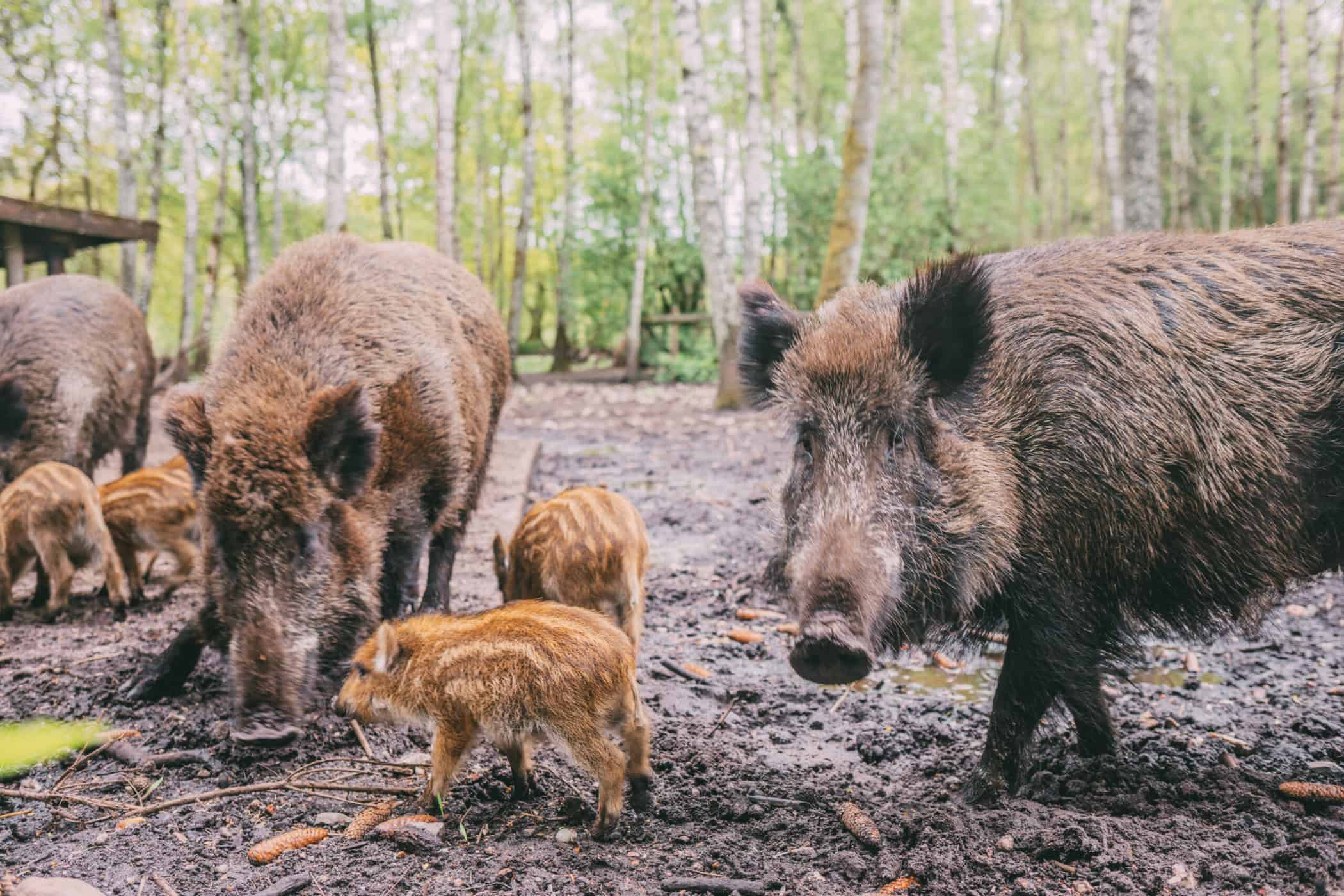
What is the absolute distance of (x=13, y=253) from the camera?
8.81 metres

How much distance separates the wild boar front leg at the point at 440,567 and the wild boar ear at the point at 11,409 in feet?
10.8

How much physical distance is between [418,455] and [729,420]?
31.0 feet

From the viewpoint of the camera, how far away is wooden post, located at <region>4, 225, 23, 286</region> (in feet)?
28.7

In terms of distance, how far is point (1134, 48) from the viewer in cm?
1030

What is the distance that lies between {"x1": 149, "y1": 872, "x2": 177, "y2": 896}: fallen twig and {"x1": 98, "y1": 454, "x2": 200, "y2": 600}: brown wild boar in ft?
9.68

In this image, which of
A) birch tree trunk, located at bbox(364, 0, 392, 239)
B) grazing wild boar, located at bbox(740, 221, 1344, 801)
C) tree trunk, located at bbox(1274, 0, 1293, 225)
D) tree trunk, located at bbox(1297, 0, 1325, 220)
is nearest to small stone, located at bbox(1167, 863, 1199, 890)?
grazing wild boar, located at bbox(740, 221, 1344, 801)

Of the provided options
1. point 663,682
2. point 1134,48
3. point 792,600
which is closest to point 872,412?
point 792,600

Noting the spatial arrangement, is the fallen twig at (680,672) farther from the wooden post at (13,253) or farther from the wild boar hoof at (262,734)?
the wooden post at (13,253)

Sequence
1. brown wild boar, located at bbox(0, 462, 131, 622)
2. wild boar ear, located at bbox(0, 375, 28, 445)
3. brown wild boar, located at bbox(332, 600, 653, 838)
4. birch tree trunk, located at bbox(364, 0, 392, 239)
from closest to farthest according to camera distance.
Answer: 1. brown wild boar, located at bbox(332, 600, 653, 838)
2. brown wild boar, located at bbox(0, 462, 131, 622)
3. wild boar ear, located at bbox(0, 375, 28, 445)
4. birch tree trunk, located at bbox(364, 0, 392, 239)

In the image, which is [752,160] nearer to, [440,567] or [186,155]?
[186,155]

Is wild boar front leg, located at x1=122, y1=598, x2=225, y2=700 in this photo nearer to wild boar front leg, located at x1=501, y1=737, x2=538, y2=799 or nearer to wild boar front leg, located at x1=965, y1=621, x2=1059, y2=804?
wild boar front leg, located at x1=501, y1=737, x2=538, y2=799

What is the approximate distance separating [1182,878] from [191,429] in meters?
3.34

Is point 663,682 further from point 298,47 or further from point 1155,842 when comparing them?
point 298,47

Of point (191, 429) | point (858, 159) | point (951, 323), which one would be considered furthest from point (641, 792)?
point (858, 159)
